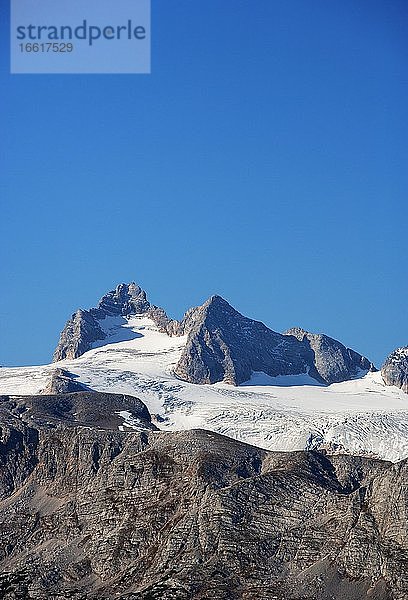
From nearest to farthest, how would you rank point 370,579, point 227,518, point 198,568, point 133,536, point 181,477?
point 370,579, point 198,568, point 227,518, point 133,536, point 181,477

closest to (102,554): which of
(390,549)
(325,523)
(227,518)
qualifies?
(227,518)

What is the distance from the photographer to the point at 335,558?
150500 millimetres

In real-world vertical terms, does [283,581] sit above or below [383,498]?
below

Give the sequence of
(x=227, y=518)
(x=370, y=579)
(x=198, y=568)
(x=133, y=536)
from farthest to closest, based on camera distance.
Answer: (x=133, y=536), (x=227, y=518), (x=198, y=568), (x=370, y=579)

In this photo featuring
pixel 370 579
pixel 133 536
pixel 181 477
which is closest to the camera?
pixel 370 579

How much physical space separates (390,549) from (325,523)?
52.1 feet

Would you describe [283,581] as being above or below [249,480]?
below

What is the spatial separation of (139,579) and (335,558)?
28.2 m

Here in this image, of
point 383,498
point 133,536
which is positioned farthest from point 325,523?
point 133,536

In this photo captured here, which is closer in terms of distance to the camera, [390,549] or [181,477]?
[390,549]

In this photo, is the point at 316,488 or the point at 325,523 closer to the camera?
the point at 325,523

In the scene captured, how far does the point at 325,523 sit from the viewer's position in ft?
534

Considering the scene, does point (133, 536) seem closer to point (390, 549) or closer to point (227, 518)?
point (227, 518)

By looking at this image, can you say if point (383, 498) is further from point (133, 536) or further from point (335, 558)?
point (133, 536)
